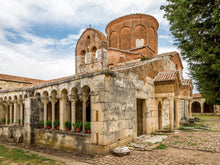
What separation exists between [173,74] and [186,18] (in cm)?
515

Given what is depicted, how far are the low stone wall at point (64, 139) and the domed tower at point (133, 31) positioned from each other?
14.3 metres

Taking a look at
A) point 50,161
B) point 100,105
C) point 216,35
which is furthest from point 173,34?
point 50,161

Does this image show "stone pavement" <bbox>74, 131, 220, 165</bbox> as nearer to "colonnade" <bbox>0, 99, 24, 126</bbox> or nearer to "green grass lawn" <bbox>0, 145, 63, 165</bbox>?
"green grass lawn" <bbox>0, 145, 63, 165</bbox>

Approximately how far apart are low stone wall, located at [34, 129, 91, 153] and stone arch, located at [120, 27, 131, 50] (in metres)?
15.1

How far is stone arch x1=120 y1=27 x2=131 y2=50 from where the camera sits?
66.1 feet

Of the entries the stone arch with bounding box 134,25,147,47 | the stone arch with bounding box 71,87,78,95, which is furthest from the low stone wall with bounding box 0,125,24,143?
the stone arch with bounding box 134,25,147,47

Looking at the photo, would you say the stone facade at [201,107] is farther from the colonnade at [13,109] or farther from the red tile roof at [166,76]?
the colonnade at [13,109]

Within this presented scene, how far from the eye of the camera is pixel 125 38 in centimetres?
2044

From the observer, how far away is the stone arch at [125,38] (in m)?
20.2

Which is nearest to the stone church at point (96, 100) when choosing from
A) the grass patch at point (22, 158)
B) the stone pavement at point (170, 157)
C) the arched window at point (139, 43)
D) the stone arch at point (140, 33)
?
the stone pavement at point (170, 157)

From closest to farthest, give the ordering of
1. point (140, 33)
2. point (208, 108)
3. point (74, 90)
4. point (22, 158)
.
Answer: point (22, 158) → point (74, 90) → point (140, 33) → point (208, 108)

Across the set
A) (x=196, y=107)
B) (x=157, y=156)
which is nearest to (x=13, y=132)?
(x=157, y=156)

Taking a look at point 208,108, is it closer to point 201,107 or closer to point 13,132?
point 201,107

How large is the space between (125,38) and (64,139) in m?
16.3
